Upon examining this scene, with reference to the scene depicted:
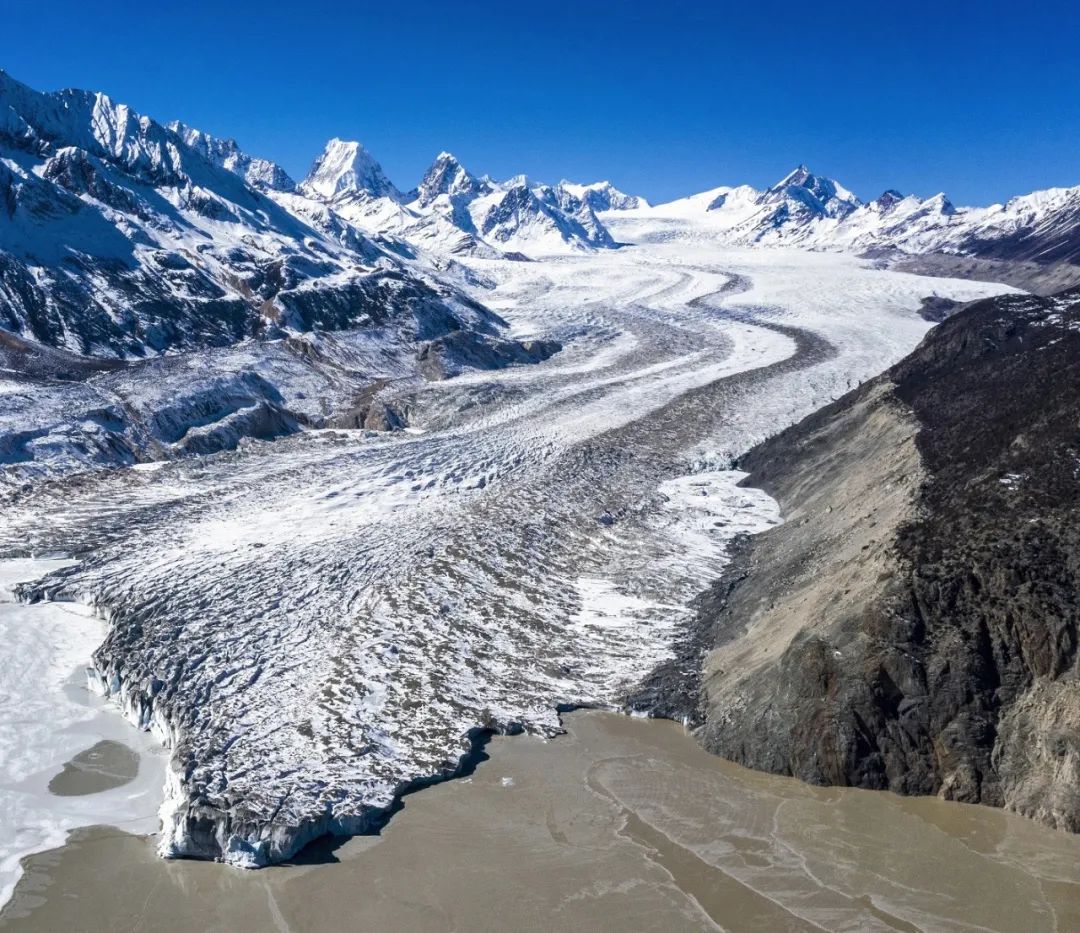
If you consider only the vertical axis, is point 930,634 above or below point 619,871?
above

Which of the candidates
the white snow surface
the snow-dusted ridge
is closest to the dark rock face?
the snow-dusted ridge

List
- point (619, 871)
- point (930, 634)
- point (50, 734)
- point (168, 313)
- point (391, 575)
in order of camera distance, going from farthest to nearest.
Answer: point (168, 313) < point (391, 575) < point (50, 734) < point (930, 634) < point (619, 871)

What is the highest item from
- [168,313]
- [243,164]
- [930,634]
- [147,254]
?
[243,164]

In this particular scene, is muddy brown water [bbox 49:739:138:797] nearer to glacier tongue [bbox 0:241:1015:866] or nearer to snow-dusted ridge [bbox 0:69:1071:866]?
glacier tongue [bbox 0:241:1015:866]

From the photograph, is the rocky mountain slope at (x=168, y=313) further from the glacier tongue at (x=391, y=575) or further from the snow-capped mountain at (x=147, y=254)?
the glacier tongue at (x=391, y=575)

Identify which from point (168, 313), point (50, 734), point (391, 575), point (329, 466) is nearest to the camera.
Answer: point (50, 734)

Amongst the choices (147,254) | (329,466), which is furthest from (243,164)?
(329,466)

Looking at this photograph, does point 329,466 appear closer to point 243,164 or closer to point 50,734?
point 50,734

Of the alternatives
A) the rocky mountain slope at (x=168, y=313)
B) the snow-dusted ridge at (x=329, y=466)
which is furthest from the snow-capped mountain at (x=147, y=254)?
the snow-dusted ridge at (x=329, y=466)
